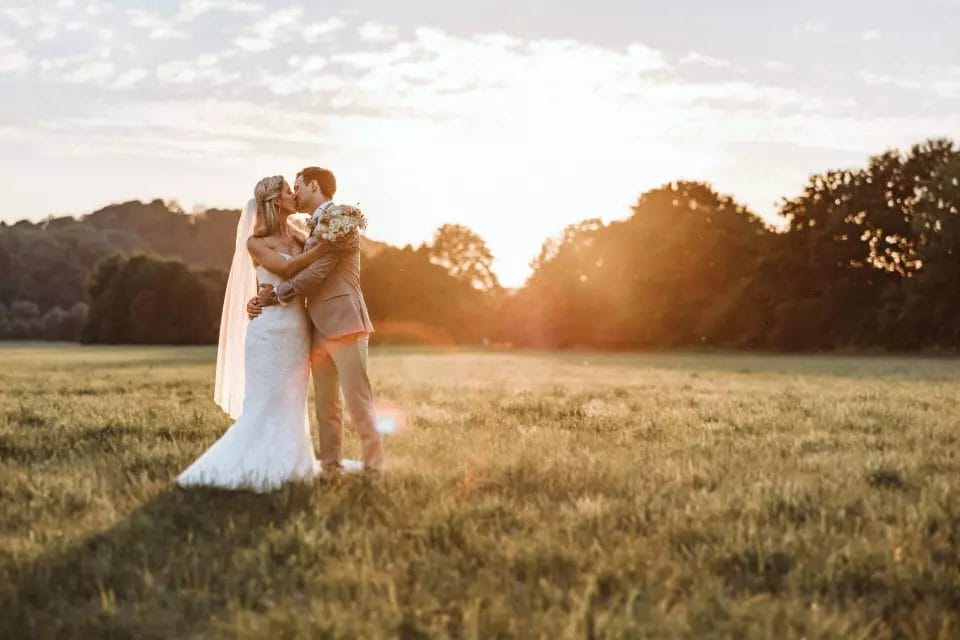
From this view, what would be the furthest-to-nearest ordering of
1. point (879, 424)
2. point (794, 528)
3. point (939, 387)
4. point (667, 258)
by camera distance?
1. point (667, 258)
2. point (939, 387)
3. point (879, 424)
4. point (794, 528)

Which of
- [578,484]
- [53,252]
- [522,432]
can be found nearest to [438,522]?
[578,484]

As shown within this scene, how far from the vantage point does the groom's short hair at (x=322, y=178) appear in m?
7.41

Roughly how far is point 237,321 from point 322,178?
1.73 metres

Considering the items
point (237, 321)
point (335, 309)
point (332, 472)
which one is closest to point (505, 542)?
point (332, 472)

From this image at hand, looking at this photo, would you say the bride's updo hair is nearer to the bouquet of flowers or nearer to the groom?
the groom

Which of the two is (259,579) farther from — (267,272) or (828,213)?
(828,213)

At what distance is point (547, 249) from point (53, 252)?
193ft

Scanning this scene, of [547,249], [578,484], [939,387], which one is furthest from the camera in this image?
[547,249]

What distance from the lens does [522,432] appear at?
33.8 feet

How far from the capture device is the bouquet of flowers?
6938mm

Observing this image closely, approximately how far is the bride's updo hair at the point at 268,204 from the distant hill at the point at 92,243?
73505 millimetres

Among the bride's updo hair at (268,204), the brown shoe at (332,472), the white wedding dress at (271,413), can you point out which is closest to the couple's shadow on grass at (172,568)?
the white wedding dress at (271,413)

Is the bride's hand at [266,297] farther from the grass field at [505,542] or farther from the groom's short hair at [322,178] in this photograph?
the grass field at [505,542]

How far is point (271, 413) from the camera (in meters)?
7.27
